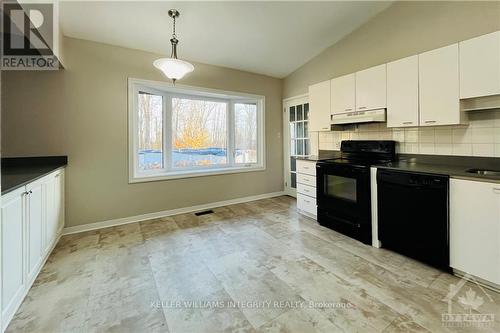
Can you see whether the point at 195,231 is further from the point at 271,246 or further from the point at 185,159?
the point at 185,159

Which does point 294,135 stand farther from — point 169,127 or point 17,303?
point 17,303

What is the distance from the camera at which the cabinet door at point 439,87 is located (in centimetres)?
220

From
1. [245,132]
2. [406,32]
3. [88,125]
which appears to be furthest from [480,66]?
[88,125]

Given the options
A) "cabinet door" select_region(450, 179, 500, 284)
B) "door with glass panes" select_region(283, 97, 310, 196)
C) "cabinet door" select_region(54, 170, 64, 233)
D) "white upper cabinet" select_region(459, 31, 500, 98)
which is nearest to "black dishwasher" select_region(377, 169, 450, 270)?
"cabinet door" select_region(450, 179, 500, 284)

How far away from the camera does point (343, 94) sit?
3.23 m

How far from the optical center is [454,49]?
217cm

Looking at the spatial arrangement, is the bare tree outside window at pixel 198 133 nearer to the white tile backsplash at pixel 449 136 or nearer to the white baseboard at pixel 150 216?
the white baseboard at pixel 150 216

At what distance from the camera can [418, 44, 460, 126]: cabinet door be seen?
220 cm

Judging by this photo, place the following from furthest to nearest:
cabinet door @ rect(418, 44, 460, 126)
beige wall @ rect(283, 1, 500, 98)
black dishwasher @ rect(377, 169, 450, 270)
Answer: beige wall @ rect(283, 1, 500, 98)
cabinet door @ rect(418, 44, 460, 126)
black dishwasher @ rect(377, 169, 450, 270)

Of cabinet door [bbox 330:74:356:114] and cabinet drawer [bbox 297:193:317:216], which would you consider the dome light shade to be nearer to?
cabinet door [bbox 330:74:356:114]

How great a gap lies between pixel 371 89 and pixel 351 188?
130cm

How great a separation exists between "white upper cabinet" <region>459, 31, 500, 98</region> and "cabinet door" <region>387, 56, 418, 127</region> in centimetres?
41

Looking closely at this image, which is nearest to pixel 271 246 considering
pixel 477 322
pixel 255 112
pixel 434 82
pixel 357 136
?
pixel 477 322

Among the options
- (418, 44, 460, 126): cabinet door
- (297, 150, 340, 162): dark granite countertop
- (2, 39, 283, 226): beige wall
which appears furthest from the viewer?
(297, 150, 340, 162): dark granite countertop
